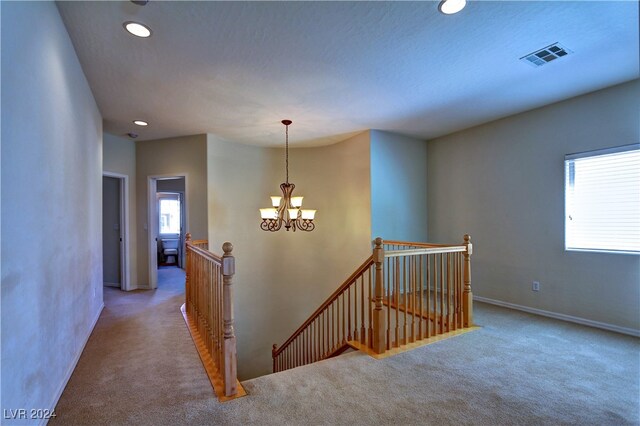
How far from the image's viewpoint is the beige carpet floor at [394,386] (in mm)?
1873

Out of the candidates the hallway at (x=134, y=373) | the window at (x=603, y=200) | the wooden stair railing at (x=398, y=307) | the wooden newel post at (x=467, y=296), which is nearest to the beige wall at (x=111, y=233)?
the hallway at (x=134, y=373)

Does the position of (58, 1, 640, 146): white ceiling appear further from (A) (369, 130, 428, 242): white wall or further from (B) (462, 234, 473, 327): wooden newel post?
(B) (462, 234, 473, 327): wooden newel post

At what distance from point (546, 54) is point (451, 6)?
124 centimetres

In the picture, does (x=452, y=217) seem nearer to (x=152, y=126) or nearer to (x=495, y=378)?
(x=495, y=378)

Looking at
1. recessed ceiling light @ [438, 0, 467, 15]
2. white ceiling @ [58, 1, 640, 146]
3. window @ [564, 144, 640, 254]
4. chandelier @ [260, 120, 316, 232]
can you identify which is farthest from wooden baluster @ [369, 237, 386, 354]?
window @ [564, 144, 640, 254]

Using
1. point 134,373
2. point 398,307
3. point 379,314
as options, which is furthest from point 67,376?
point 398,307

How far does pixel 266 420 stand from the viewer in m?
1.84

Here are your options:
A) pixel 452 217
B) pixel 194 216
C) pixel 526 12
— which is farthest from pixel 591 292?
pixel 194 216

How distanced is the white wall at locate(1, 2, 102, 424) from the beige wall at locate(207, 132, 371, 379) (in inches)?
→ 97.1

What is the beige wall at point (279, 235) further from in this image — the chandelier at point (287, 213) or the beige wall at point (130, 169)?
the beige wall at point (130, 169)

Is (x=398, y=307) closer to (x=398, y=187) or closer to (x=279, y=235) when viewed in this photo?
(x=398, y=187)

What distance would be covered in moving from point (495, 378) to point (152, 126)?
5.08 meters

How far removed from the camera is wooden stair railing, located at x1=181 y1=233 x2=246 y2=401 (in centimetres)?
214

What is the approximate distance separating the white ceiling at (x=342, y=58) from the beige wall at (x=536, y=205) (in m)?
0.30
